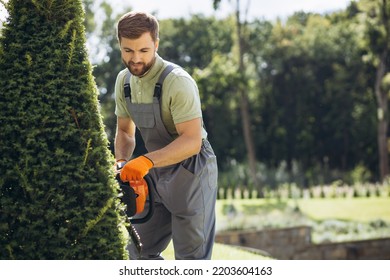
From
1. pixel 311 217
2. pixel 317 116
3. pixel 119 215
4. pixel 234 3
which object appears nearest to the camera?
pixel 119 215

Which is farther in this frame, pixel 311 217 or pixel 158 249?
pixel 311 217

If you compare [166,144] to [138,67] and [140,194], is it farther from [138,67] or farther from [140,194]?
[138,67]

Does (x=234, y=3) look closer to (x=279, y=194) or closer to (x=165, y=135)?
(x=279, y=194)

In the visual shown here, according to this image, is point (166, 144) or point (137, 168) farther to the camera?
point (166, 144)

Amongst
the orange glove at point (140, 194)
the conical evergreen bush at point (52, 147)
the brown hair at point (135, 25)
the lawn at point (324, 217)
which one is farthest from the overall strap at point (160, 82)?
the lawn at point (324, 217)

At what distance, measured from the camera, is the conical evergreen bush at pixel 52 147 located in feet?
10.6

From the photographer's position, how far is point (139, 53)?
12.2 feet

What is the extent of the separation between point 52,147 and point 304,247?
9878 millimetres

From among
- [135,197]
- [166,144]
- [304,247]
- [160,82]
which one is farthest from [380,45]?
[135,197]

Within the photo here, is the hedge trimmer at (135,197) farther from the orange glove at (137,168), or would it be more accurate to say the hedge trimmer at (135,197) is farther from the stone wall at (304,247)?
the stone wall at (304,247)

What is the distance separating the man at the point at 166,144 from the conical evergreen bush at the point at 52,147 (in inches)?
12.1
